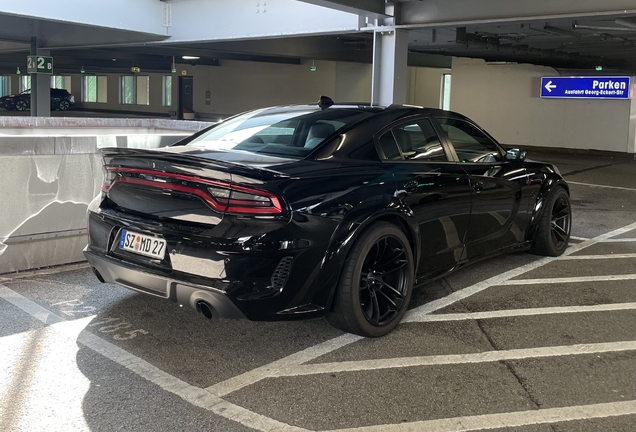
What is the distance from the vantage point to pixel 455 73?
26.0 meters

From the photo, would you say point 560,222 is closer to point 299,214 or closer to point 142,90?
point 299,214

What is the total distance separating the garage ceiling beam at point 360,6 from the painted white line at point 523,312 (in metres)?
5.99

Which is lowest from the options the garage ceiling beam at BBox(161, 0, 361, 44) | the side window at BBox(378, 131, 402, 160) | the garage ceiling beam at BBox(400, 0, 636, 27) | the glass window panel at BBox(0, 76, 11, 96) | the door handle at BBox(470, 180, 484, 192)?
the door handle at BBox(470, 180, 484, 192)

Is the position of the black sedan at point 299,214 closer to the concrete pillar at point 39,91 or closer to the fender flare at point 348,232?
the fender flare at point 348,232

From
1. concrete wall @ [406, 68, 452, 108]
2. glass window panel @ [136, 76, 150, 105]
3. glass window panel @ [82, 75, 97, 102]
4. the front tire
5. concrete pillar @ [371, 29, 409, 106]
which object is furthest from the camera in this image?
glass window panel @ [82, 75, 97, 102]

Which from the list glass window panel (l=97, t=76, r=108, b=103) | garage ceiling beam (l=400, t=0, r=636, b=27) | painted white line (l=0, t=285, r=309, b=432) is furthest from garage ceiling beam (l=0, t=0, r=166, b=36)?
glass window panel (l=97, t=76, r=108, b=103)

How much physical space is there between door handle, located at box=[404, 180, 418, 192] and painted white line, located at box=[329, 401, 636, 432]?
1.64 metres

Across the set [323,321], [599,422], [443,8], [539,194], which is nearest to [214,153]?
[323,321]

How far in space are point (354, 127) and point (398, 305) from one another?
3.98ft

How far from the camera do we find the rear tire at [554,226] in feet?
20.4

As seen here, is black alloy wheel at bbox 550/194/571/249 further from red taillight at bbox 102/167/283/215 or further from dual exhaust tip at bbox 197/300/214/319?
dual exhaust tip at bbox 197/300/214/319

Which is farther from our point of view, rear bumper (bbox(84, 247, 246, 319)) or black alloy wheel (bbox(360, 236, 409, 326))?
black alloy wheel (bbox(360, 236, 409, 326))

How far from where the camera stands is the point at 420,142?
475 centimetres

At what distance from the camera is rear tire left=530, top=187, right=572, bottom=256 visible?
621 cm
